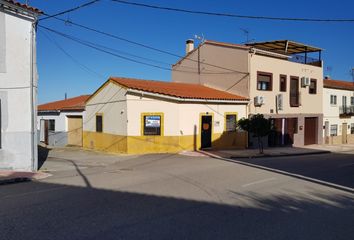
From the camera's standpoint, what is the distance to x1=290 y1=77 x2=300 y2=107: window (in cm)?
2781

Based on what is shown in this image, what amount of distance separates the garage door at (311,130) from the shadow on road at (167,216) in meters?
22.0

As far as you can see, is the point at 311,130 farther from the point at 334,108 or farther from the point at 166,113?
the point at 166,113

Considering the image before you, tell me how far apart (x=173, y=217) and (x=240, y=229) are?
1336 mm

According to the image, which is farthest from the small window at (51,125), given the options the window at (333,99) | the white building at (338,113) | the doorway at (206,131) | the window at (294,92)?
the window at (333,99)

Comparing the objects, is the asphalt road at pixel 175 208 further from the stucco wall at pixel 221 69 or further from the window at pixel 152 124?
the stucco wall at pixel 221 69

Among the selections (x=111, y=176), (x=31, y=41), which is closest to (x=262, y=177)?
(x=111, y=176)

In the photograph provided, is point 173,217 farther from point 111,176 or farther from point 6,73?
point 6,73

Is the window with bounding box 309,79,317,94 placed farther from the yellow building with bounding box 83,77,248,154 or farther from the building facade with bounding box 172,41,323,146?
the yellow building with bounding box 83,77,248,154

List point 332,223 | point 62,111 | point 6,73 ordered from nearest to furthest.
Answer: point 332,223 → point 6,73 → point 62,111

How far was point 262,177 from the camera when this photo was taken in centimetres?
1171

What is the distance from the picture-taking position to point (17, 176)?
465 inches

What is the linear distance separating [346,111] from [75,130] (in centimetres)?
2519

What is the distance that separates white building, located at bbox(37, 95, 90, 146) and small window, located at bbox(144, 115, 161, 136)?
7245 mm

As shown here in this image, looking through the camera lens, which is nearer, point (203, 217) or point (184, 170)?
point (203, 217)
